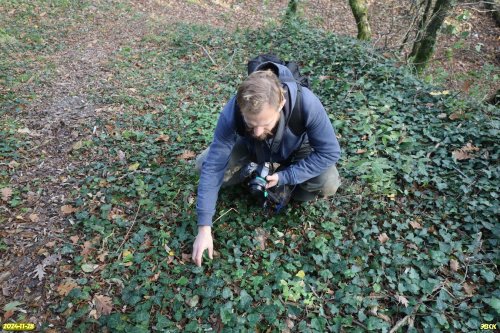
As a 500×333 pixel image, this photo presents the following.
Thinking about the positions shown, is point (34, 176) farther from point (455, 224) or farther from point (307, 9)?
point (307, 9)

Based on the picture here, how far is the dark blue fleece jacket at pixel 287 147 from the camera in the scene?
2832mm

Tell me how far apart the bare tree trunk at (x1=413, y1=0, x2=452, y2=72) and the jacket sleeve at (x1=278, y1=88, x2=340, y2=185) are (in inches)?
225

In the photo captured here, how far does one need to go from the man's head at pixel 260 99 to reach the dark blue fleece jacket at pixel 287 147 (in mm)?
335

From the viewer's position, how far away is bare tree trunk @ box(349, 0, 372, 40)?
8602 mm

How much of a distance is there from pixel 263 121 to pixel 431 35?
6.98m

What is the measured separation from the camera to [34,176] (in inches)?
162

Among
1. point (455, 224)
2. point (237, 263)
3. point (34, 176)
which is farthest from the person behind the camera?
point (34, 176)

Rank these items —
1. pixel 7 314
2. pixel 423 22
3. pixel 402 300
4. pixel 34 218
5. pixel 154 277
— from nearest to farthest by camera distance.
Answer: pixel 7 314, pixel 402 300, pixel 154 277, pixel 34 218, pixel 423 22

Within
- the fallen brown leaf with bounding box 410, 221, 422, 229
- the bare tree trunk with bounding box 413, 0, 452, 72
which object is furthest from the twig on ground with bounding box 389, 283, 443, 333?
the bare tree trunk with bounding box 413, 0, 452, 72

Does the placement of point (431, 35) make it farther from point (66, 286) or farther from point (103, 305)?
point (66, 286)

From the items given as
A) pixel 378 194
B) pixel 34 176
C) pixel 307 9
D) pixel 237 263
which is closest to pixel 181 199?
pixel 237 263

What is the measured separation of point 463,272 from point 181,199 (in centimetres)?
295

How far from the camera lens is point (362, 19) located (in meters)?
8.70

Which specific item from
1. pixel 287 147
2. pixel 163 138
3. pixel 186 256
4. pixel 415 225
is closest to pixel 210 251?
pixel 186 256
